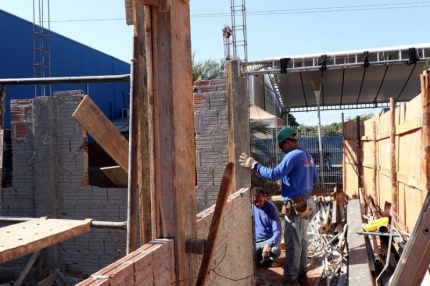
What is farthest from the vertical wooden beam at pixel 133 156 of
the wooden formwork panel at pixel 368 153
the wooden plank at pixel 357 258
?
the wooden formwork panel at pixel 368 153

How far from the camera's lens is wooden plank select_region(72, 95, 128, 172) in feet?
11.7

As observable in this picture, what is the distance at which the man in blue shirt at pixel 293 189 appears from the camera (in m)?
5.41

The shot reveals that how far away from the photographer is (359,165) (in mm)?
10578

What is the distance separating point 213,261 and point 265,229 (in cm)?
368

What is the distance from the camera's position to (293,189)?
18.4 ft

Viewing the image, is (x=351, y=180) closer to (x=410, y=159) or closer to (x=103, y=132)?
(x=410, y=159)

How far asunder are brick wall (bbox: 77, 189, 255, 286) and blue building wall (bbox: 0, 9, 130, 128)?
10149mm

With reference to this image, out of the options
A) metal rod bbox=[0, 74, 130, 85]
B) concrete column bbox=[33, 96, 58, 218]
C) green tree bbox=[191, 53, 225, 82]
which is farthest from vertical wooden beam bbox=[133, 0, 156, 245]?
green tree bbox=[191, 53, 225, 82]

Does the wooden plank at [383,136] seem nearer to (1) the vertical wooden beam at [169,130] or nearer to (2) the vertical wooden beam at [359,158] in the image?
(2) the vertical wooden beam at [359,158]

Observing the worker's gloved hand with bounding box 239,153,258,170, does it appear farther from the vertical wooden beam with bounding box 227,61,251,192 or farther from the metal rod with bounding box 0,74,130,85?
the metal rod with bounding box 0,74,130,85

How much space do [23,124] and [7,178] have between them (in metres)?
1.83

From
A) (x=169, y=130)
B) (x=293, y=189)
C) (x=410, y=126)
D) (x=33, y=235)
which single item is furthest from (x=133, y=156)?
(x=293, y=189)

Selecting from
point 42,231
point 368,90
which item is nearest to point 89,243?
point 42,231

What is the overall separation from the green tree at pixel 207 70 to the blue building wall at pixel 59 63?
4308 mm
